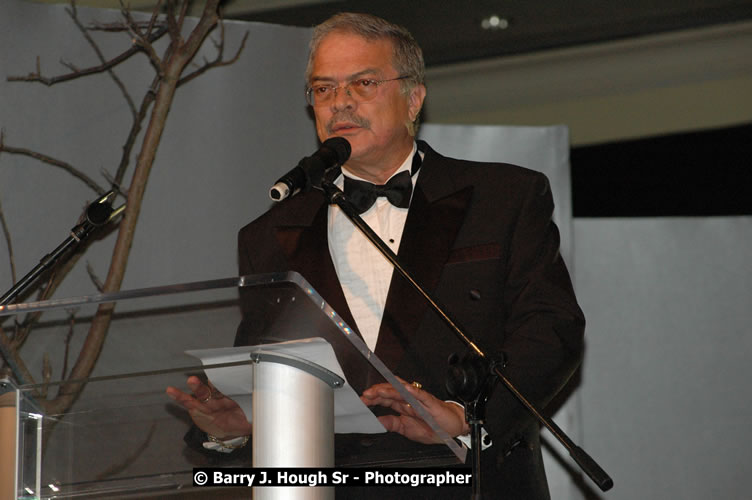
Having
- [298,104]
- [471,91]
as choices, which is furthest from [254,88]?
[471,91]

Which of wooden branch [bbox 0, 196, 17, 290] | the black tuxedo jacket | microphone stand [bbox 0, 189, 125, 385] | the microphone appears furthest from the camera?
wooden branch [bbox 0, 196, 17, 290]

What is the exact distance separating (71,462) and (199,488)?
0.64 feet

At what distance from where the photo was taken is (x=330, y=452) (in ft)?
4.65

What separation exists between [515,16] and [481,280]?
3.72 m

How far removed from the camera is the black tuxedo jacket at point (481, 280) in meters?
1.99

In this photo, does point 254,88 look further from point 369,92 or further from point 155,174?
point 369,92

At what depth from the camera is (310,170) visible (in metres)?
1.80

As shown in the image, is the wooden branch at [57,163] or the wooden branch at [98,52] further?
the wooden branch at [98,52]

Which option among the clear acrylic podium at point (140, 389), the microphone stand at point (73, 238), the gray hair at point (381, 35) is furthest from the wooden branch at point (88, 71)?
the clear acrylic podium at point (140, 389)

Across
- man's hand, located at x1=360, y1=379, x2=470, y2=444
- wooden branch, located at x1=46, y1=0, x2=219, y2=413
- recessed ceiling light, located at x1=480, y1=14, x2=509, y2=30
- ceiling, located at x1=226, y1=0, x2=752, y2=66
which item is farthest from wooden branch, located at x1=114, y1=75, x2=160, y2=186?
recessed ceiling light, located at x1=480, y1=14, x2=509, y2=30

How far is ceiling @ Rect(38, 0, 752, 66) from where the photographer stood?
5.41m

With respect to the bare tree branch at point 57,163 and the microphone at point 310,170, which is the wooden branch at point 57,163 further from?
the microphone at point 310,170

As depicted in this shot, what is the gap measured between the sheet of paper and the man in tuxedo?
186 mm

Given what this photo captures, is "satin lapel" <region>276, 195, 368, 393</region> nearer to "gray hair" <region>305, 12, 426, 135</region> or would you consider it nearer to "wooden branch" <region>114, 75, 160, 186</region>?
"gray hair" <region>305, 12, 426, 135</region>
